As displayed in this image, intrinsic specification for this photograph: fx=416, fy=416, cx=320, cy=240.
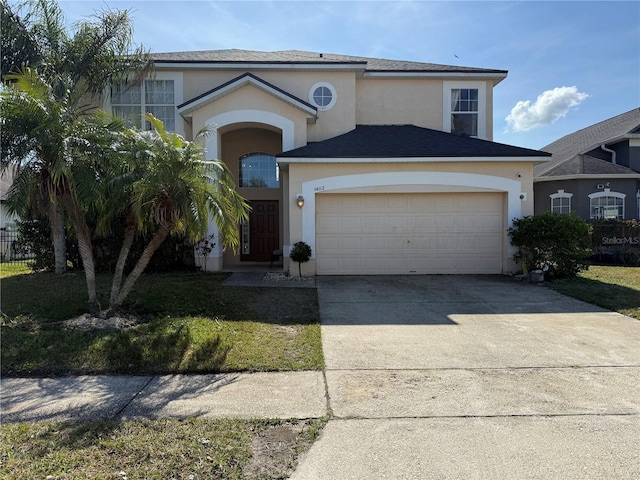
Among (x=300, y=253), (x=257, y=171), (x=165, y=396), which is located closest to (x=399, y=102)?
(x=257, y=171)

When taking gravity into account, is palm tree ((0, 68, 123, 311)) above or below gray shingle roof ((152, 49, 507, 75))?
below

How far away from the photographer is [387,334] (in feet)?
21.4

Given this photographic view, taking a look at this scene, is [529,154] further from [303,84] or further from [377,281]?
[303,84]

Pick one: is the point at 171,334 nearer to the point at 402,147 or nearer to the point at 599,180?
the point at 402,147

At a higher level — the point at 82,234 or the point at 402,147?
the point at 402,147

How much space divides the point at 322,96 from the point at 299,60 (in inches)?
63.5

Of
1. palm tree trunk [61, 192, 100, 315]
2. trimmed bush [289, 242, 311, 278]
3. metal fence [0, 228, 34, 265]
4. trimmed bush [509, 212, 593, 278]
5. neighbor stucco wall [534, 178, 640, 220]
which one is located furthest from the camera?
neighbor stucco wall [534, 178, 640, 220]

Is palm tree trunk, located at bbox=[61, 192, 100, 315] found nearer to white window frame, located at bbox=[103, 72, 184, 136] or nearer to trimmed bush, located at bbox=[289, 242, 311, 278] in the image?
trimmed bush, located at bbox=[289, 242, 311, 278]

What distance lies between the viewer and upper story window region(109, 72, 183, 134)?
45.8ft

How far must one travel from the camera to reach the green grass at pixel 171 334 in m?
5.11

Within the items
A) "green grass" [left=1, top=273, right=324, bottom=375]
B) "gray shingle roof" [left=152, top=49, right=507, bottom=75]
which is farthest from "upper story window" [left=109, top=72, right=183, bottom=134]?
"green grass" [left=1, top=273, right=324, bottom=375]

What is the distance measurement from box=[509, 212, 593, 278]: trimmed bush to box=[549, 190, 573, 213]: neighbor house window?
7403 millimetres

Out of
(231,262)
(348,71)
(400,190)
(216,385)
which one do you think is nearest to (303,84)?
(348,71)

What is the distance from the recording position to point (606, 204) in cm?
1739
